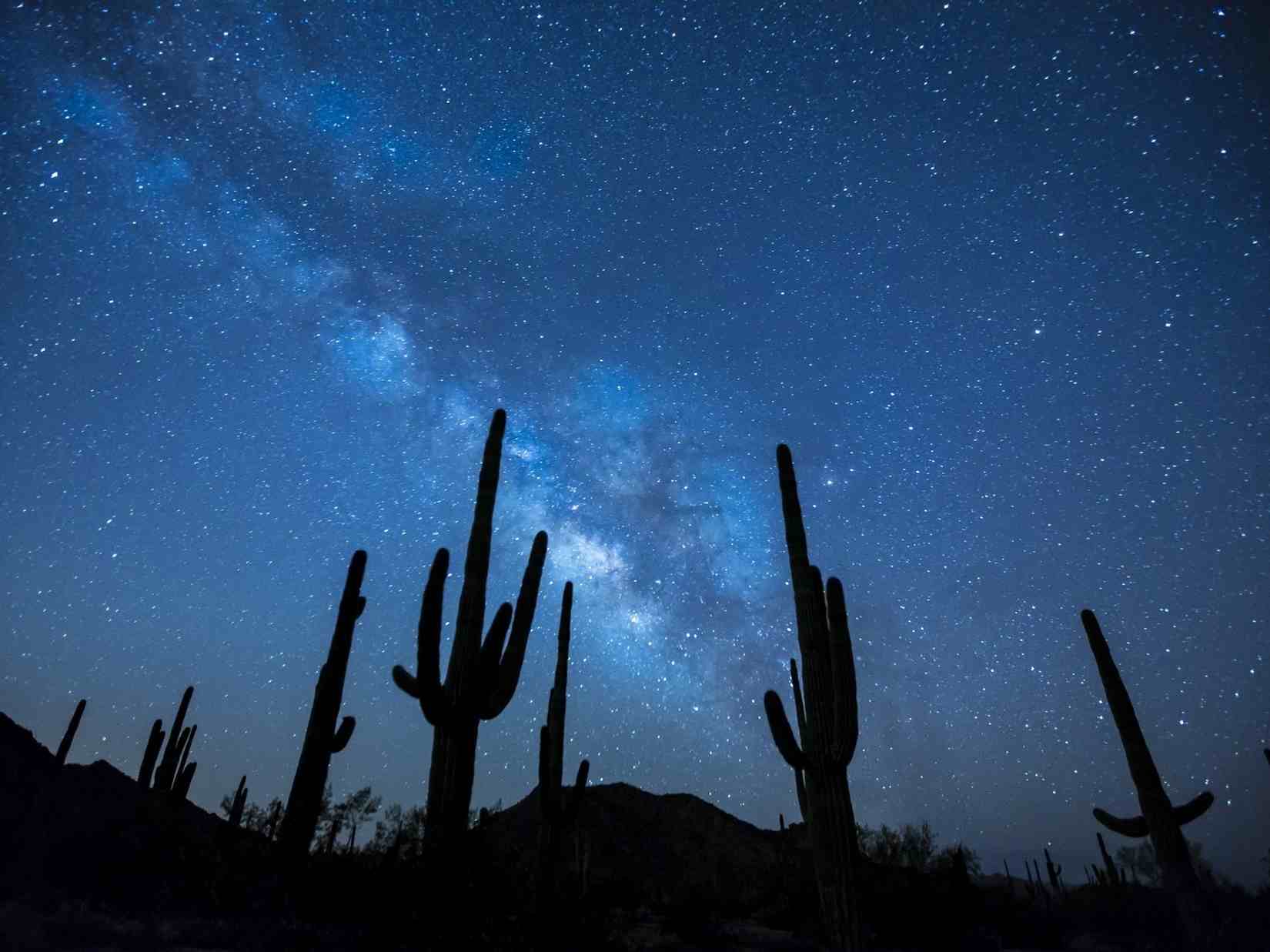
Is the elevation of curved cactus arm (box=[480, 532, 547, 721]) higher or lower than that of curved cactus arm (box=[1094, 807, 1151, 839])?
higher

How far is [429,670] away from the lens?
22.8 ft

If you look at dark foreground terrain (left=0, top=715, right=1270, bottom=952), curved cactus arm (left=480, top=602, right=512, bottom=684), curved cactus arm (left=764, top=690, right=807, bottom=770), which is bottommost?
dark foreground terrain (left=0, top=715, right=1270, bottom=952)

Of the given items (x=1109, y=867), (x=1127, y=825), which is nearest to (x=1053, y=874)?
(x=1109, y=867)

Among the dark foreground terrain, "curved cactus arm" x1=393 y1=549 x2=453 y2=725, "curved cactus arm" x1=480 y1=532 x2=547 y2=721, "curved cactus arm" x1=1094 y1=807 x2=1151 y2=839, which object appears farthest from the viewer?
"curved cactus arm" x1=1094 y1=807 x2=1151 y2=839

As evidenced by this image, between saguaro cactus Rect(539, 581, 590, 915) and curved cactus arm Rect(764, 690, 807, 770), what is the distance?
18.8 ft

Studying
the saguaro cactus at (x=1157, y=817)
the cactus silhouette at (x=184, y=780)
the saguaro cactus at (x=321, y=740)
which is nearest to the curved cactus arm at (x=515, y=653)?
the saguaro cactus at (x=321, y=740)

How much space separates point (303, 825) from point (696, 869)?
25996mm

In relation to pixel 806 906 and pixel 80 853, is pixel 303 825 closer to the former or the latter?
pixel 80 853

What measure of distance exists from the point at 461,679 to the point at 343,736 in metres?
4.45

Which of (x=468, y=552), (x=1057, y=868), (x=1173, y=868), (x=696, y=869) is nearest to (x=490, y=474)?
(x=468, y=552)

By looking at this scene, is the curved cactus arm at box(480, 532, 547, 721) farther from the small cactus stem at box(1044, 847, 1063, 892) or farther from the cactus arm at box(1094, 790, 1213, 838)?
the small cactus stem at box(1044, 847, 1063, 892)

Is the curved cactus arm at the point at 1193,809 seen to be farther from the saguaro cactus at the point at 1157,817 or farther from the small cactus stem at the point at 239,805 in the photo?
the small cactus stem at the point at 239,805

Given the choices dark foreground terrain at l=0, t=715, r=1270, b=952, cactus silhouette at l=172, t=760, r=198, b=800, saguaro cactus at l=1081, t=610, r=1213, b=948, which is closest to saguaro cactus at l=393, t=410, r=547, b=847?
dark foreground terrain at l=0, t=715, r=1270, b=952

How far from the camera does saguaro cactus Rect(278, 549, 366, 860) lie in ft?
33.0
